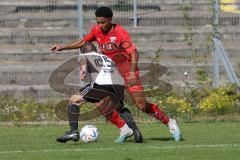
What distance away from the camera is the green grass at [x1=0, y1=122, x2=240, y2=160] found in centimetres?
1145

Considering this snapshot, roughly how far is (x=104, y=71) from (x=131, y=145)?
4.22ft

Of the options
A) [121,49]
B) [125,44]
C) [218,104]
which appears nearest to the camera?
[125,44]

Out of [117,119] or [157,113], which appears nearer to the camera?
[117,119]

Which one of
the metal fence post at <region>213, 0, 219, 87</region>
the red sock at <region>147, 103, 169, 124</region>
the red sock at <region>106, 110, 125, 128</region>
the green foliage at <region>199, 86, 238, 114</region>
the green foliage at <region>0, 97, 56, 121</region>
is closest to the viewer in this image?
the red sock at <region>106, 110, 125, 128</region>

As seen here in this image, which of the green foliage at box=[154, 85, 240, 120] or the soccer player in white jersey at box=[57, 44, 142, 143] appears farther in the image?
the green foliage at box=[154, 85, 240, 120]

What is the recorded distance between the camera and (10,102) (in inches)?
757

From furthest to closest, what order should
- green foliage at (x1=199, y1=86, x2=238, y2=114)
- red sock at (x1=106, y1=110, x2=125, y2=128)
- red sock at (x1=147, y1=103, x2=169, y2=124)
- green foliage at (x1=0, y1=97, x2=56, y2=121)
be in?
green foliage at (x1=199, y1=86, x2=238, y2=114), green foliage at (x1=0, y1=97, x2=56, y2=121), red sock at (x1=147, y1=103, x2=169, y2=124), red sock at (x1=106, y1=110, x2=125, y2=128)

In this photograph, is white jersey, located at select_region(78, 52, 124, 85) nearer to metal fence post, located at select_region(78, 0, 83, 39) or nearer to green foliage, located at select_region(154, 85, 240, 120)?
green foliage, located at select_region(154, 85, 240, 120)

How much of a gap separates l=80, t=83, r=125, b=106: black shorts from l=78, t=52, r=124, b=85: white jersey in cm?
9

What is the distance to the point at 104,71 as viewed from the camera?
13477 millimetres

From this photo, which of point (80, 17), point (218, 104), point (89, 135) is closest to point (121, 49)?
point (89, 135)

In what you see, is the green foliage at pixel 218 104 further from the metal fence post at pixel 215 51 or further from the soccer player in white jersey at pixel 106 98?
the soccer player in white jersey at pixel 106 98

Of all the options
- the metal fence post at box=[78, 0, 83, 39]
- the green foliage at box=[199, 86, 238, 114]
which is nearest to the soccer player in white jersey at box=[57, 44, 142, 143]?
the green foliage at box=[199, 86, 238, 114]

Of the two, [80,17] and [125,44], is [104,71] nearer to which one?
[125,44]
